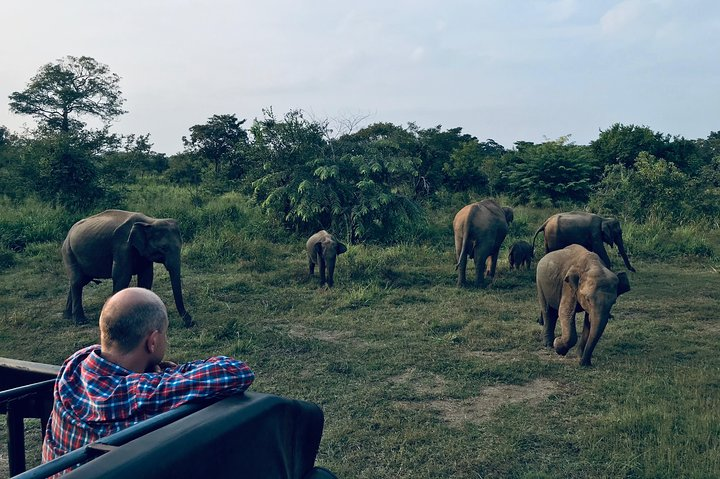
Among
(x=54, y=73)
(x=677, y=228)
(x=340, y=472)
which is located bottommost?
(x=340, y=472)

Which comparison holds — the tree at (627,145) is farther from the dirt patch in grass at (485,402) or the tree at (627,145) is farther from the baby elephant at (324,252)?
the dirt patch in grass at (485,402)

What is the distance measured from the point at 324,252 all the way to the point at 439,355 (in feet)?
13.9

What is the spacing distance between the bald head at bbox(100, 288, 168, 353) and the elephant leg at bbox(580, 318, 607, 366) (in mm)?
5182

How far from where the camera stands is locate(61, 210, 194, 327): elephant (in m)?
8.58

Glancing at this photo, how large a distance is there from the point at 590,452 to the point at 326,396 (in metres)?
2.36

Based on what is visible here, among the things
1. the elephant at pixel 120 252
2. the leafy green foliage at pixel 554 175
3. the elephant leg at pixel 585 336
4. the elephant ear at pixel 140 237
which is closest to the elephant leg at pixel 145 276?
the elephant at pixel 120 252

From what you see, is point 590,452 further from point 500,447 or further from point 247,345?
point 247,345

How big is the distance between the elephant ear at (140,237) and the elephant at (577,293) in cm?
511

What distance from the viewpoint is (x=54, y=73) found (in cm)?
2597

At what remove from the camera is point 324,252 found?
1098 centimetres

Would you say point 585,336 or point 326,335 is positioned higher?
point 585,336

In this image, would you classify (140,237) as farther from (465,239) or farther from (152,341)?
(152,341)

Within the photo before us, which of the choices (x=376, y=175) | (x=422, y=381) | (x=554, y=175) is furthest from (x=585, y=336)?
(x=554, y=175)

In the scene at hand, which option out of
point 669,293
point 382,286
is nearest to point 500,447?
point 382,286
